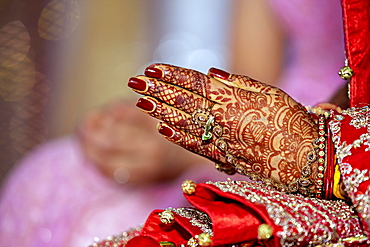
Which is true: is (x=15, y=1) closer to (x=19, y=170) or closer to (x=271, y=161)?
(x=19, y=170)

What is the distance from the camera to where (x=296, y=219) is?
0.47m

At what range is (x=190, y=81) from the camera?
0.56m

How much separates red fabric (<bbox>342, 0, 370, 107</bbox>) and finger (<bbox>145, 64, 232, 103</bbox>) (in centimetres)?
22

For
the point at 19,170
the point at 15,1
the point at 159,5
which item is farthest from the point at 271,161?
the point at 15,1

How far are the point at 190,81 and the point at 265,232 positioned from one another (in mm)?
202

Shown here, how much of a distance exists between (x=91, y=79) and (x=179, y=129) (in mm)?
971

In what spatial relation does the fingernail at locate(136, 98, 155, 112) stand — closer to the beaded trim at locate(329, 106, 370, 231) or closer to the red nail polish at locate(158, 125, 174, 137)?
the red nail polish at locate(158, 125, 174, 137)

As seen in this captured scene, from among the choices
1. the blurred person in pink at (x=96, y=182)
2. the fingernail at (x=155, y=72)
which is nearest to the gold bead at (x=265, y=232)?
the fingernail at (x=155, y=72)

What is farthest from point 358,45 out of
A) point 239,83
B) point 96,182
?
point 96,182

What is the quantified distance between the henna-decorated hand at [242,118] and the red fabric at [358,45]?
147 millimetres

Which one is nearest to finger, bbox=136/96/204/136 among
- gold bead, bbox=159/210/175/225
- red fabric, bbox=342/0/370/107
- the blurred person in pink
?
gold bead, bbox=159/210/175/225

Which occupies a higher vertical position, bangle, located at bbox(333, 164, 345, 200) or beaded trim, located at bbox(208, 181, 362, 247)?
bangle, located at bbox(333, 164, 345, 200)

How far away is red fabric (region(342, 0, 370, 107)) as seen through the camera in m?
0.65

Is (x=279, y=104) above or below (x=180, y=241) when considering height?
above
